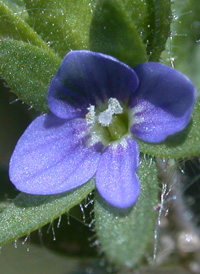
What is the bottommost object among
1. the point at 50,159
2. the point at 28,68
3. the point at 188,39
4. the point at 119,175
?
the point at 188,39

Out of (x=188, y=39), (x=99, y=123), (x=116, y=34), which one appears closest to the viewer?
(x=116, y=34)

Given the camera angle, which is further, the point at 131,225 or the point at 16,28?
the point at 16,28

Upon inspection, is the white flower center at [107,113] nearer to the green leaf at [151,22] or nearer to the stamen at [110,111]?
the stamen at [110,111]

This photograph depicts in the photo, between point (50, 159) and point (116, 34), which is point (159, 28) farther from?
point (50, 159)

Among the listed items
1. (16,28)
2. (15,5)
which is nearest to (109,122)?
(16,28)

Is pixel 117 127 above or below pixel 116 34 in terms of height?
below

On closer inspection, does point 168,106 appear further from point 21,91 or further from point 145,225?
point 21,91

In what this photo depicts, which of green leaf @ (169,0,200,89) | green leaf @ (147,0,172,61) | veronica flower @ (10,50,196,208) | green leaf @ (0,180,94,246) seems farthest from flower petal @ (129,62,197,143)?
green leaf @ (169,0,200,89)

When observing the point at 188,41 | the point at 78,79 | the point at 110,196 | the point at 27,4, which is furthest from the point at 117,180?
the point at 188,41
